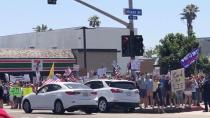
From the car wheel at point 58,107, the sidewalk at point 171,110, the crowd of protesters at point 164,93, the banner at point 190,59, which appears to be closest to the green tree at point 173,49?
the banner at point 190,59

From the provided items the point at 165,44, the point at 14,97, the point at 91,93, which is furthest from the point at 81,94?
the point at 165,44

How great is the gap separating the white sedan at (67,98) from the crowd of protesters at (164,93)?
2.72 meters

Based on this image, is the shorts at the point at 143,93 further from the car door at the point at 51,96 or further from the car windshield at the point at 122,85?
the car door at the point at 51,96

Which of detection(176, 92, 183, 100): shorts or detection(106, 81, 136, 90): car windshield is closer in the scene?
detection(106, 81, 136, 90): car windshield

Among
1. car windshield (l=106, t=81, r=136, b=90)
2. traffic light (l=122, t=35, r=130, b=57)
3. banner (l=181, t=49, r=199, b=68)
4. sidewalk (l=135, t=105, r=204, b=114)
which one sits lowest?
sidewalk (l=135, t=105, r=204, b=114)

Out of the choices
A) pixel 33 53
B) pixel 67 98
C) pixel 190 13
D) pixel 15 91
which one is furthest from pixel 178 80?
pixel 190 13

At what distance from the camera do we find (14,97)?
32.5 meters

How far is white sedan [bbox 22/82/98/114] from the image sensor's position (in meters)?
23.0

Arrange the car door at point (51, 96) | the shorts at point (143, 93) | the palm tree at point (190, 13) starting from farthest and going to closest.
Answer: the palm tree at point (190, 13), the shorts at point (143, 93), the car door at point (51, 96)

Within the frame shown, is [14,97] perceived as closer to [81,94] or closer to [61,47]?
[81,94]

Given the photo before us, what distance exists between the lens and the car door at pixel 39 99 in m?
24.2

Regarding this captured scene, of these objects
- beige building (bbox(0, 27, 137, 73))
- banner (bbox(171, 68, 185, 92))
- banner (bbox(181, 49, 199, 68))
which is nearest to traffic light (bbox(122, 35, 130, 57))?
banner (bbox(171, 68, 185, 92))

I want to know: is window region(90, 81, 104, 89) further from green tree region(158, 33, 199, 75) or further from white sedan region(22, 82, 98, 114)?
green tree region(158, 33, 199, 75)

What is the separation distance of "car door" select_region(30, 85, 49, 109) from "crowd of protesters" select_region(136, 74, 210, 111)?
449 cm
